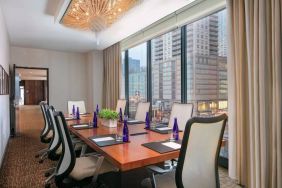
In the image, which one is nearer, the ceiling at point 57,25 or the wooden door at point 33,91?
the ceiling at point 57,25

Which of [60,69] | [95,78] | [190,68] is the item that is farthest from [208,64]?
[60,69]

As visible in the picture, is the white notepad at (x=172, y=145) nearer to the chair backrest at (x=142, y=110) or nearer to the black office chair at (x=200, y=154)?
the black office chair at (x=200, y=154)

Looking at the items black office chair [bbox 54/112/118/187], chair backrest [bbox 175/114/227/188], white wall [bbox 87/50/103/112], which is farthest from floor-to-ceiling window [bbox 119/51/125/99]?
chair backrest [bbox 175/114/227/188]

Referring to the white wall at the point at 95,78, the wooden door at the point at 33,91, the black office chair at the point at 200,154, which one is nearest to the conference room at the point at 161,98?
the black office chair at the point at 200,154

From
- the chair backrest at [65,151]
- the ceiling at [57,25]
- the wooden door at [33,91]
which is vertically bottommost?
the chair backrest at [65,151]

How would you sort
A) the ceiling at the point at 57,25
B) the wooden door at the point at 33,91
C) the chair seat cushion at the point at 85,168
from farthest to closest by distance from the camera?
the wooden door at the point at 33,91, the ceiling at the point at 57,25, the chair seat cushion at the point at 85,168

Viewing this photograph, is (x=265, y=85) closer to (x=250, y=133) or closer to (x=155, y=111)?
(x=250, y=133)

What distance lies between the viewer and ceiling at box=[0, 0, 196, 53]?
10.7ft

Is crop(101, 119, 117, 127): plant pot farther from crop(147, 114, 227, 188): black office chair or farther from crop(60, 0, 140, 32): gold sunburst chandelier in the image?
crop(60, 0, 140, 32): gold sunburst chandelier

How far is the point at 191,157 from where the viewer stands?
51.7 inches

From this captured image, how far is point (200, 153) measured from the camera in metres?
1.35

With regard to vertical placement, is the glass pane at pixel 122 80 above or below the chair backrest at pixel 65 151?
above

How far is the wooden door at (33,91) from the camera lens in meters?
13.8

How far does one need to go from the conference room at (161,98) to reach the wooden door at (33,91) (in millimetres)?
8521
